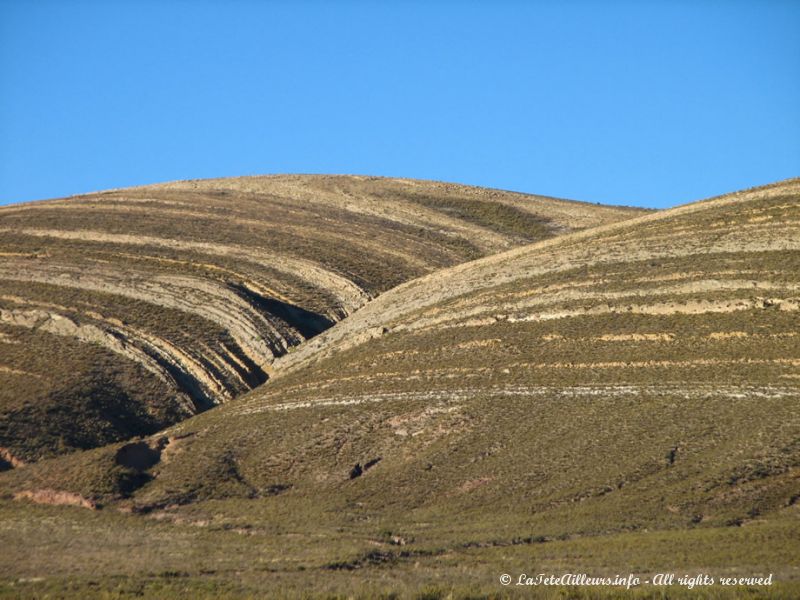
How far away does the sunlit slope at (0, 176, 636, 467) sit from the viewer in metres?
50.9

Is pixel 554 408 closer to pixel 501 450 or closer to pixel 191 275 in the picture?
pixel 501 450

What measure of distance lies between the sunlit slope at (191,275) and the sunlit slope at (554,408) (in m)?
3.78

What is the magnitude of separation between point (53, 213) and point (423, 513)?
51.5 metres

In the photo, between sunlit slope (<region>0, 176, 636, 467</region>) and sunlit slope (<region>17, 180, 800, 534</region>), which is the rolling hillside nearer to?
sunlit slope (<region>17, 180, 800, 534</region>)

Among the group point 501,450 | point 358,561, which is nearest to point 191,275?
point 501,450

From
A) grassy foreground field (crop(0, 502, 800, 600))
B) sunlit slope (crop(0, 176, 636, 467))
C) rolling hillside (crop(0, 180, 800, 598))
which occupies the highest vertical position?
sunlit slope (crop(0, 176, 636, 467))

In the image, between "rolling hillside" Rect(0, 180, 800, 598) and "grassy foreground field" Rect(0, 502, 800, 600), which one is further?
"rolling hillside" Rect(0, 180, 800, 598)

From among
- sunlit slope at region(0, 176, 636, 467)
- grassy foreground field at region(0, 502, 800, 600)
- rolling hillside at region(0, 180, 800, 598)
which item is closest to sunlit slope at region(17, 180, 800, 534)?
rolling hillside at region(0, 180, 800, 598)

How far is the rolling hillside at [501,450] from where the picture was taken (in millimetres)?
31219

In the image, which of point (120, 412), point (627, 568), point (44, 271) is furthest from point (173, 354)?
point (627, 568)

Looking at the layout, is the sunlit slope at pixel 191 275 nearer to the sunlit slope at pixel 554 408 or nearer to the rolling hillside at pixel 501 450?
the rolling hillside at pixel 501 450

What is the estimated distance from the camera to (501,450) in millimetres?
41531

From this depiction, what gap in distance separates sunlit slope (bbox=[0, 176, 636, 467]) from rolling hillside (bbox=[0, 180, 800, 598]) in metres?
3.20

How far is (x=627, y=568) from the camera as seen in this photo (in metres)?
28.2
